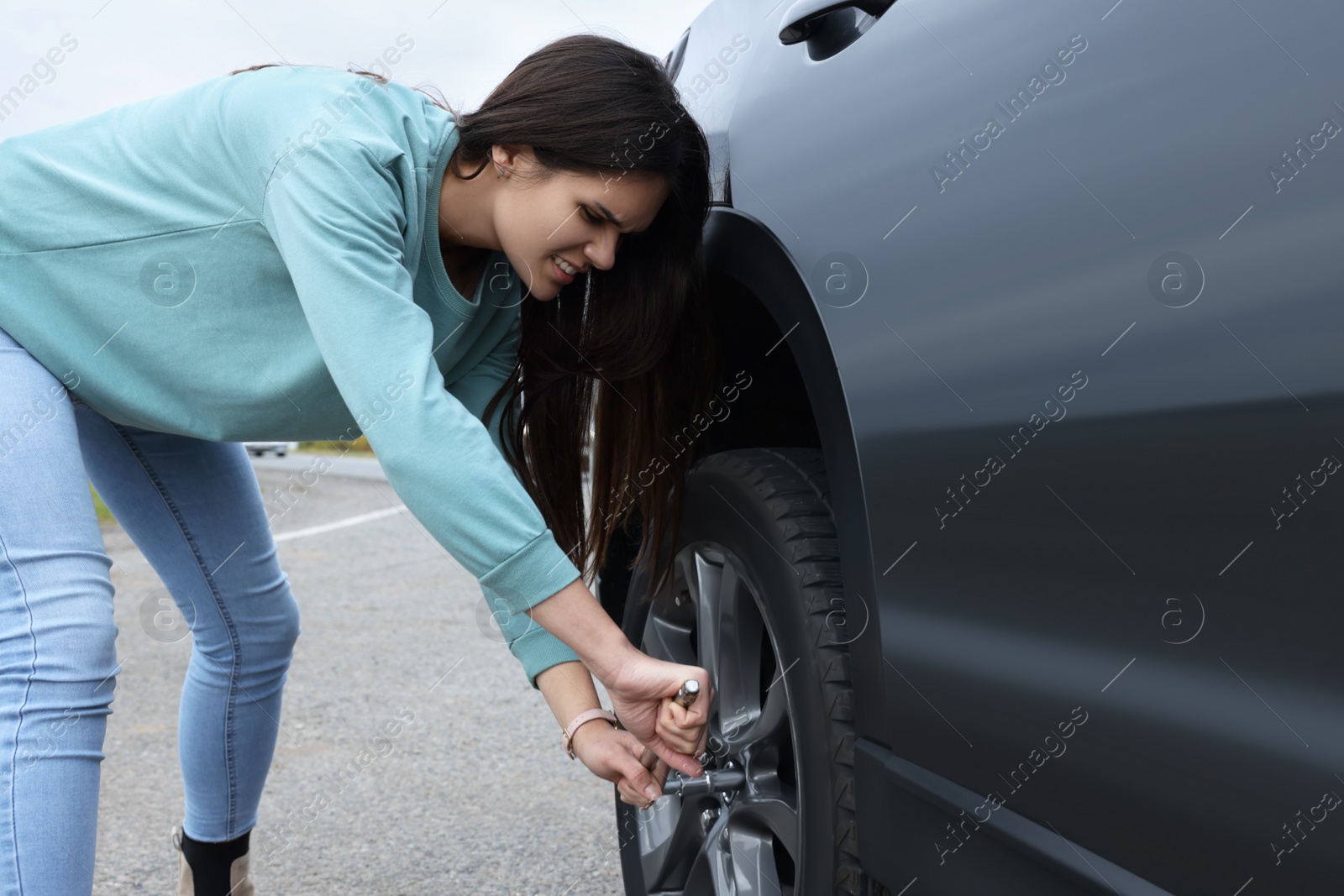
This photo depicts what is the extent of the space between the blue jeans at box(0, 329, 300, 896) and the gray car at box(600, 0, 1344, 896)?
81cm

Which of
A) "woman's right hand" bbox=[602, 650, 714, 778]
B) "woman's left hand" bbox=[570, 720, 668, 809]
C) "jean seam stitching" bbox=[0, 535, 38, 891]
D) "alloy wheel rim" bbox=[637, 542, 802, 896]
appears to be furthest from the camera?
"alloy wheel rim" bbox=[637, 542, 802, 896]

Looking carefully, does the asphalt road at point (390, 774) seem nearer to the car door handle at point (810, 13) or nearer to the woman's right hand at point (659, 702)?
the woman's right hand at point (659, 702)

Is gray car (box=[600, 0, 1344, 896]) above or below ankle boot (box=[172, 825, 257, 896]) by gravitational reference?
above

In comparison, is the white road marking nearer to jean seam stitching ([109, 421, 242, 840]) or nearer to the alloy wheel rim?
jean seam stitching ([109, 421, 242, 840])

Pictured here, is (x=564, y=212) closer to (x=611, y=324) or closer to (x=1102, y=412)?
(x=611, y=324)

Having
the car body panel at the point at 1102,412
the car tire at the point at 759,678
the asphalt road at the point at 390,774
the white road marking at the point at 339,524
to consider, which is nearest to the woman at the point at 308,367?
the car tire at the point at 759,678

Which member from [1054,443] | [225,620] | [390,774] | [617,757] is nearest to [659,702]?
[617,757]

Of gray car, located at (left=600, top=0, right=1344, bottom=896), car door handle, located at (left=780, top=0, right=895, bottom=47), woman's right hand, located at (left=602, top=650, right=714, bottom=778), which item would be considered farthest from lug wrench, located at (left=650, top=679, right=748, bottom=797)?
car door handle, located at (left=780, top=0, right=895, bottom=47)

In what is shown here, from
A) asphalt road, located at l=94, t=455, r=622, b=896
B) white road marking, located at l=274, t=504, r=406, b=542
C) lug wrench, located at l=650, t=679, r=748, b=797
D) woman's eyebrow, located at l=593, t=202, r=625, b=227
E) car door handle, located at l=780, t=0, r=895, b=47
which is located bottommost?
white road marking, located at l=274, t=504, r=406, b=542

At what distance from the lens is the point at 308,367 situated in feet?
4.78

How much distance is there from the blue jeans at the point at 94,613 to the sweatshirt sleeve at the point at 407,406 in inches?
16.0

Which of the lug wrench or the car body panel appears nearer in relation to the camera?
the car body panel

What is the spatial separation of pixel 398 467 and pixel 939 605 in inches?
22.5

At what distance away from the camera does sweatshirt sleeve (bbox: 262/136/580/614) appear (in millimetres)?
1176
